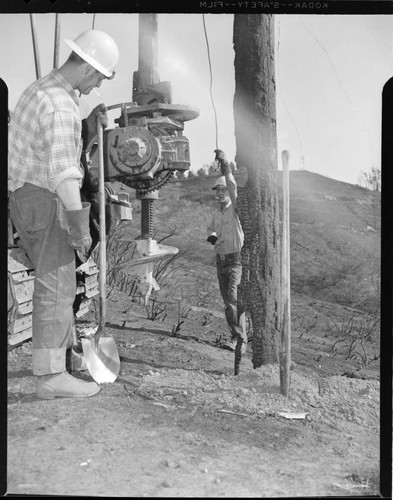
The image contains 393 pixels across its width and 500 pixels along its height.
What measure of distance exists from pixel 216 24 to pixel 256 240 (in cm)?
110

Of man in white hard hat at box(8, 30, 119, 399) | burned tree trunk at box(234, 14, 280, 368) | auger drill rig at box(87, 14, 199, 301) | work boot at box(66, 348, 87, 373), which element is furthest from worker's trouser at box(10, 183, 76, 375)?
burned tree trunk at box(234, 14, 280, 368)

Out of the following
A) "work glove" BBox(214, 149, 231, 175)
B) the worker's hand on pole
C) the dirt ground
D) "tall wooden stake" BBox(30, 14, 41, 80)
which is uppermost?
"tall wooden stake" BBox(30, 14, 41, 80)

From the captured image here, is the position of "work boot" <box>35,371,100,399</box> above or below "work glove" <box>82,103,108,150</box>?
below

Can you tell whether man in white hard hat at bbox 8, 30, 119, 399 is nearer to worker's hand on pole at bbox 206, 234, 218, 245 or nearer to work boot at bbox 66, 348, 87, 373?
work boot at bbox 66, 348, 87, 373

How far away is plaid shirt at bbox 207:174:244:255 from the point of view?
9.97 feet

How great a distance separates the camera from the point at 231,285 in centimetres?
310

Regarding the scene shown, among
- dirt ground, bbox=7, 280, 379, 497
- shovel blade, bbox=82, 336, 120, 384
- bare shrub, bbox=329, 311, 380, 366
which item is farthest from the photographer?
bare shrub, bbox=329, 311, 380, 366

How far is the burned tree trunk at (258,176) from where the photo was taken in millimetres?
3000

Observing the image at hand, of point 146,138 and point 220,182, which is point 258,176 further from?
point 146,138

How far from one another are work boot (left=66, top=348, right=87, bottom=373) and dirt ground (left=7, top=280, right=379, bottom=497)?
32 mm

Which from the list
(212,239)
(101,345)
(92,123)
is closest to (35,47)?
(92,123)

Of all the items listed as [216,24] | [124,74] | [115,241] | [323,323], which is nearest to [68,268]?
[115,241]

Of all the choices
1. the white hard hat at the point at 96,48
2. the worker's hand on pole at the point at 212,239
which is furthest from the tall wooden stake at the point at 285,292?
the white hard hat at the point at 96,48

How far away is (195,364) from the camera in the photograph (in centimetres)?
299
